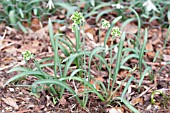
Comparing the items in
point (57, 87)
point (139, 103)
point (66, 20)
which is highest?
point (66, 20)

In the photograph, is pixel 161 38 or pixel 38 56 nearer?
pixel 38 56

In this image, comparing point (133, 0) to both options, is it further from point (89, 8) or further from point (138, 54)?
point (138, 54)

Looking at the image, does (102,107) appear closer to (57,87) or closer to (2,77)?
(57,87)

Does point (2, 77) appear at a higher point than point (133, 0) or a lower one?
lower

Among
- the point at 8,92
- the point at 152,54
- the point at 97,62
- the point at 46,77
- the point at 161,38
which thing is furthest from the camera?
the point at 161,38

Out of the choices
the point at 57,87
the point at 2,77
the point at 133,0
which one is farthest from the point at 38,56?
the point at 133,0

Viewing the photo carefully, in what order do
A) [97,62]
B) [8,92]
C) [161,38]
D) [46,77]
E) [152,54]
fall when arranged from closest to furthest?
[46,77] → [8,92] → [97,62] → [152,54] → [161,38]
